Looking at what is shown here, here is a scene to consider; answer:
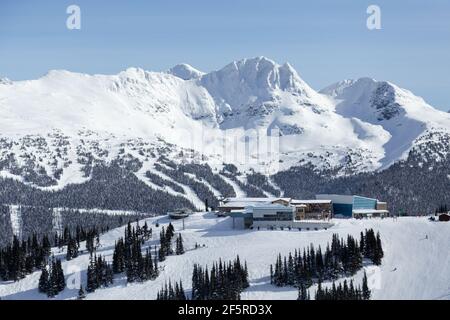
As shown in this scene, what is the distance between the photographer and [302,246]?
182 m

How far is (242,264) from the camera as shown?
564ft

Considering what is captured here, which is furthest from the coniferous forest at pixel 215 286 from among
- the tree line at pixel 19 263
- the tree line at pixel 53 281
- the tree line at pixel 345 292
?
the tree line at pixel 19 263

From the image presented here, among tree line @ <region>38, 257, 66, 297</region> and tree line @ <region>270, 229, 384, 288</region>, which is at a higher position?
tree line @ <region>270, 229, 384, 288</region>

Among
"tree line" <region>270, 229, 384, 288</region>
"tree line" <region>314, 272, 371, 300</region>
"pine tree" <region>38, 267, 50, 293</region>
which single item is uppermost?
"tree line" <region>270, 229, 384, 288</region>

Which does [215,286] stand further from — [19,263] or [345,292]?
[19,263]

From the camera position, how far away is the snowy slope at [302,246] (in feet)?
491

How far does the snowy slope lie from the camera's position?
14962 centimetres

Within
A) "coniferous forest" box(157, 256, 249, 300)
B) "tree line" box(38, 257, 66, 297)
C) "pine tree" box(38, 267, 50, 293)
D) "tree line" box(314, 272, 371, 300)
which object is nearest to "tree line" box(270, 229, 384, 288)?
"coniferous forest" box(157, 256, 249, 300)

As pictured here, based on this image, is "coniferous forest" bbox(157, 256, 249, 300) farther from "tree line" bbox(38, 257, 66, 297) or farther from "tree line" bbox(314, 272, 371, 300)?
"tree line" bbox(38, 257, 66, 297)

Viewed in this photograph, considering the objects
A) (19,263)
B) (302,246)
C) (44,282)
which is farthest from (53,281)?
(302,246)

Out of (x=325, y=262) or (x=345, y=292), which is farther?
(x=325, y=262)

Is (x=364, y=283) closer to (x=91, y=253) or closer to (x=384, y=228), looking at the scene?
(x=384, y=228)

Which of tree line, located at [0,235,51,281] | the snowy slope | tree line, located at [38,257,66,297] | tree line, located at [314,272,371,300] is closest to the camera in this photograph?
tree line, located at [314,272,371,300]

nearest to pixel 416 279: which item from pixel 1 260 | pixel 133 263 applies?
pixel 133 263
